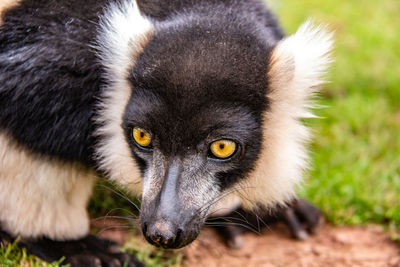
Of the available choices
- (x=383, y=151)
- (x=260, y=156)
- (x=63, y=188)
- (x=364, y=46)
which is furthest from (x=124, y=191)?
(x=364, y=46)

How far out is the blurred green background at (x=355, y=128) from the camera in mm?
5934

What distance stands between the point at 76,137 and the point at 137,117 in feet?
2.36

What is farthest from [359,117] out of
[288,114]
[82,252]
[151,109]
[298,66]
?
[82,252]

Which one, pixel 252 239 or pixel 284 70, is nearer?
pixel 284 70

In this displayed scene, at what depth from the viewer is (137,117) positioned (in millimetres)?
4227

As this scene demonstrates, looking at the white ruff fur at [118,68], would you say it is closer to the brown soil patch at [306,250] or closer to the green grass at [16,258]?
the green grass at [16,258]

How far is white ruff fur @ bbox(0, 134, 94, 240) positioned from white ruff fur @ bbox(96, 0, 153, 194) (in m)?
0.44

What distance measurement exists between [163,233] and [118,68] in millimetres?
1478

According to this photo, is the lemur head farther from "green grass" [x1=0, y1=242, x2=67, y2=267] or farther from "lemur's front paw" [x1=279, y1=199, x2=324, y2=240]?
"lemur's front paw" [x1=279, y1=199, x2=324, y2=240]

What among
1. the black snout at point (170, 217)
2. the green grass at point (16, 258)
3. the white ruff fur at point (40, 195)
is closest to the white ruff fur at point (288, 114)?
the black snout at point (170, 217)

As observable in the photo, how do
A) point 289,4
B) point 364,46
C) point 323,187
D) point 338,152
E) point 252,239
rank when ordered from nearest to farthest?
point 252,239 < point 323,187 < point 338,152 < point 364,46 < point 289,4

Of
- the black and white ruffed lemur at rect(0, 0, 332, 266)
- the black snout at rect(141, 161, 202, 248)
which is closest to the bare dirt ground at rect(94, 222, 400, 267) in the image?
the black and white ruffed lemur at rect(0, 0, 332, 266)

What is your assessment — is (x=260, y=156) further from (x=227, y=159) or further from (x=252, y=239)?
(x=252, y=239)

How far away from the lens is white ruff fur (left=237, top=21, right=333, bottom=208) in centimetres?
434
